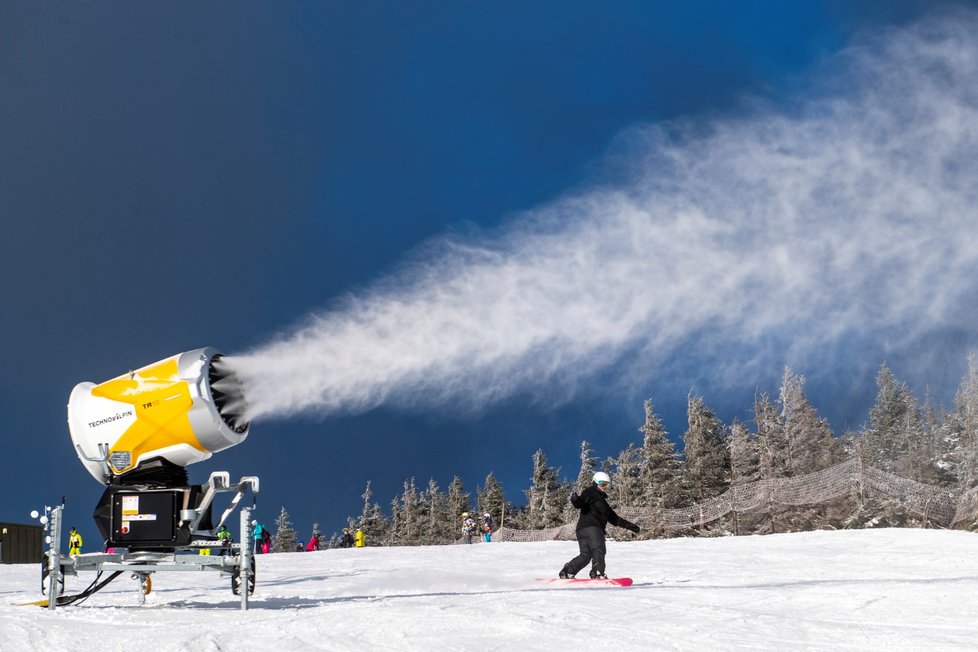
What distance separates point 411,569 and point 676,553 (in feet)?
22.7

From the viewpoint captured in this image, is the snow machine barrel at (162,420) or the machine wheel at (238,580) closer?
Result: the machine wheel at (238,580)

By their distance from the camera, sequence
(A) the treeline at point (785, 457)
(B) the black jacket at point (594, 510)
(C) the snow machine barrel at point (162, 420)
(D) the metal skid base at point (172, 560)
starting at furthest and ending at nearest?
(A) the treeline at point (785, 457), (B) the black jacket at point (594, 510), (C) the snow machine barrel at point (162, 420), (D) the metal skid base at point (172, 560)

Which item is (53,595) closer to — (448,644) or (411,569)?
(448,644)

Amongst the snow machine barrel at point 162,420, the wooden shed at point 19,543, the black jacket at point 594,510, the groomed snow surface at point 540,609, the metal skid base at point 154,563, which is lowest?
the wooden shed at point 19,543

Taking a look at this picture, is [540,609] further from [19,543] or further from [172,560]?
[19,543]

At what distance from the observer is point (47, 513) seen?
39.0ft

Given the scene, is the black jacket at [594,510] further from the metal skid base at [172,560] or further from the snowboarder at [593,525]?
the metal skid base at [172,560]

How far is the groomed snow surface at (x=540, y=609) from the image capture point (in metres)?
8.34

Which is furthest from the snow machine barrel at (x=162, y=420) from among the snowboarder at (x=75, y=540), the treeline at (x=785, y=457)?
the treeline at (x=785, y=457)

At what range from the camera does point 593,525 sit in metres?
15.1

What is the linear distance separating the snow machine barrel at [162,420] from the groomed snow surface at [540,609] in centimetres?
185

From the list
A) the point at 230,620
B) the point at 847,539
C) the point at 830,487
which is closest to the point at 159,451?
the point at 230,620

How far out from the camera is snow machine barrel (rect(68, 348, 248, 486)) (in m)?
12.1

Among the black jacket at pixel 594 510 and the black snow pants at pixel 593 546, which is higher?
the black jacket at pixel 594 510
